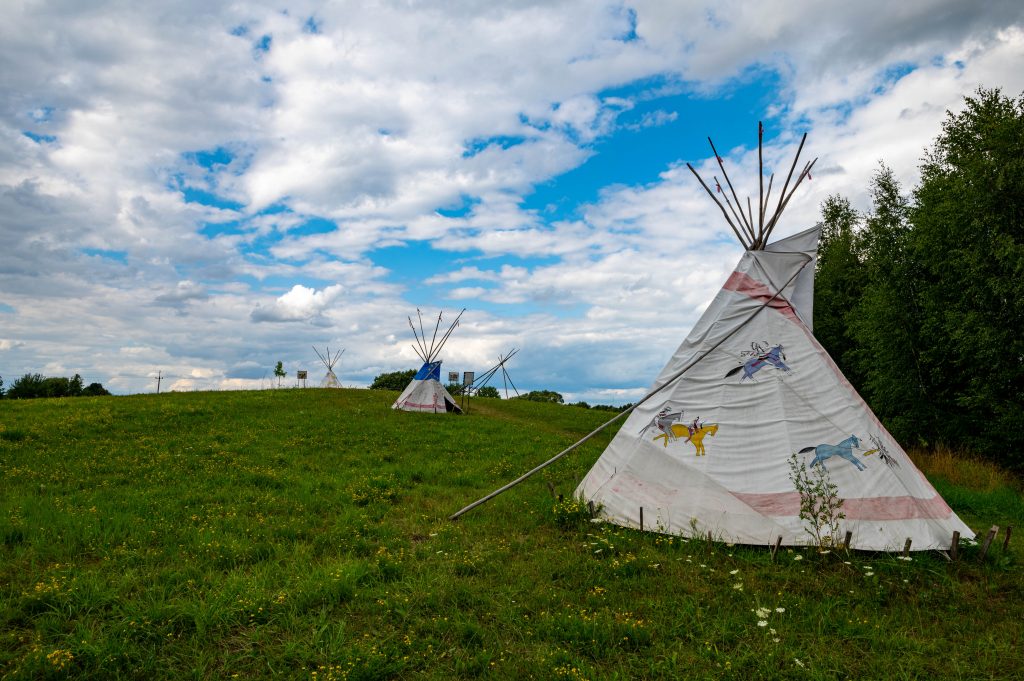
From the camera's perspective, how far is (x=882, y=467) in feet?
23.3

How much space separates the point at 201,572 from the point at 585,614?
4165 mm

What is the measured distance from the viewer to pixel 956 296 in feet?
56.2

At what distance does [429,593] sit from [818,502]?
4826 millimetres

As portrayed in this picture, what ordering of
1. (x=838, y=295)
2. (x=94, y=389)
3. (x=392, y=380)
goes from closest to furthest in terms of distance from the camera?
(x=838, y=295) < (x=94, y=389) < (x=392, y=380)

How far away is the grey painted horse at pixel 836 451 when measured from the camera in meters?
7.14

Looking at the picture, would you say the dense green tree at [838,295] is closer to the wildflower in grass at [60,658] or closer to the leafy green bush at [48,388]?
the wildflower in grass at [60,658]

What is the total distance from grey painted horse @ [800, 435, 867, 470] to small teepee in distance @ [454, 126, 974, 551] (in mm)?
14

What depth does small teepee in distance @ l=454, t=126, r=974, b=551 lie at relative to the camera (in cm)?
685

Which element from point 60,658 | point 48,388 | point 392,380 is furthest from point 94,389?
point 60,658

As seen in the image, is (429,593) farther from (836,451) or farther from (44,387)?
(44,387)

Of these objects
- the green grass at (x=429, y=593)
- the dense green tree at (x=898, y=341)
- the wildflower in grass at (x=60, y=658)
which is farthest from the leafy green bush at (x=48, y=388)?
the dense green tree at (x=898, y=341)

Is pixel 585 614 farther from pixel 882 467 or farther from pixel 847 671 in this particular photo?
pixel 882 467

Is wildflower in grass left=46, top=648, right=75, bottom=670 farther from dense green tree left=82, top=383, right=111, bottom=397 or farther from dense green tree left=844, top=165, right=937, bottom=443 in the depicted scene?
dense green tree left=82, top=383, right=111, bottom=397

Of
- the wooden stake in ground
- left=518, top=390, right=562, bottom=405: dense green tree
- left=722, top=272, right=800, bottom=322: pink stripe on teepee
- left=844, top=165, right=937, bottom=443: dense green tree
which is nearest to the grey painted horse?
the wooden stake in ground
